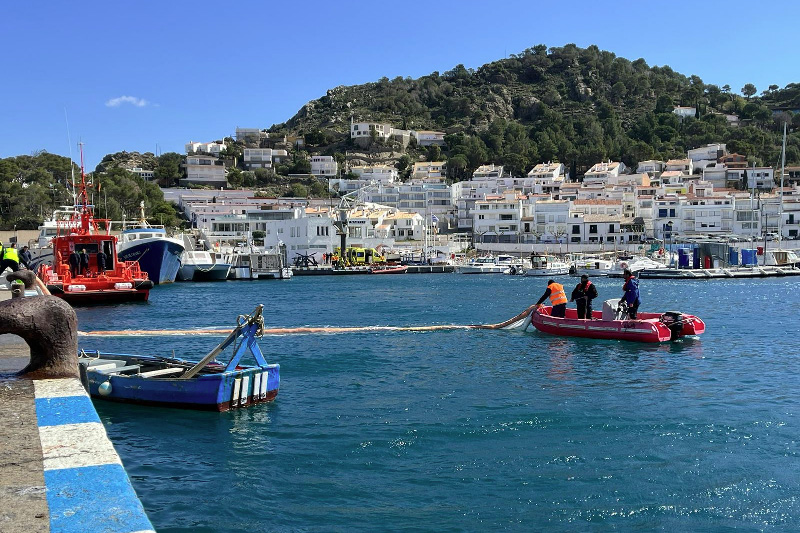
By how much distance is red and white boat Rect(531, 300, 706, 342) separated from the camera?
22828mm

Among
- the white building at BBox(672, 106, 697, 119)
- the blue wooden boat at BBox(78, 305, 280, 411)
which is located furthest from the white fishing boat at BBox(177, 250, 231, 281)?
the white building at BBox(672, 106, 697, 119)

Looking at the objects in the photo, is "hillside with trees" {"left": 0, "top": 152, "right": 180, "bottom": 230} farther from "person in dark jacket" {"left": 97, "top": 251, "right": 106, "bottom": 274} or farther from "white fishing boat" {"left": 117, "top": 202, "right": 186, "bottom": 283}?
"person in dark jacket" {"left": 97, "top": 251, "right": 106, "bottom": 274}

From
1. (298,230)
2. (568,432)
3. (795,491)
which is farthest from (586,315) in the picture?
(298,230)

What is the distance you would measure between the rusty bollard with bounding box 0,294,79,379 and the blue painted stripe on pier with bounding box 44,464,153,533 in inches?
82.7

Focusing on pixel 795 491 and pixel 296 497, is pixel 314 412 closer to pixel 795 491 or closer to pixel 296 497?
pixel 296 497

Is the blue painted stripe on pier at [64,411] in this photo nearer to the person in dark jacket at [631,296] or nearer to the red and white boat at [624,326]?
the person in dark jacket at [631,296]

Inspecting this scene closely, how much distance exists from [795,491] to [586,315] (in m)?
13.8

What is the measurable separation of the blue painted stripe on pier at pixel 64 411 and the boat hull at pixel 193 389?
777cm

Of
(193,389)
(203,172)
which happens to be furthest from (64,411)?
(203,172)

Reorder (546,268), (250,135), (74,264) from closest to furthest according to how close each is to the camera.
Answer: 1. (74,264)
2. (546,268)
3. (250,135)

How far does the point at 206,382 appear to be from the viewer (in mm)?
13836

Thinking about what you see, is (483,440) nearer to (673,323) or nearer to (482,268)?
(673,323)

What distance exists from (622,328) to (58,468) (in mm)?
20249

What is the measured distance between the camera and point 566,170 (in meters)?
150
